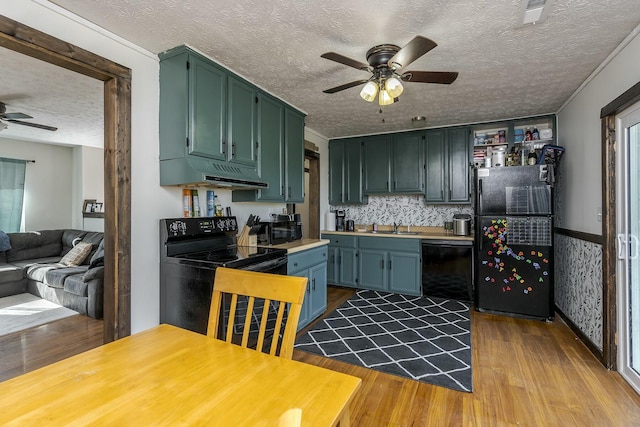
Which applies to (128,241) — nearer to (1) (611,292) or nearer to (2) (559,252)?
(1) (611,292)

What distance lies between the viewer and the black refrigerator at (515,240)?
331 centimetres

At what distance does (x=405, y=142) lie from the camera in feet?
14.8

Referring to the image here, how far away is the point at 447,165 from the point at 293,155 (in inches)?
87.8

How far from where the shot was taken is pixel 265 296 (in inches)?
48.3

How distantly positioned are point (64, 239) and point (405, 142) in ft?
19.4

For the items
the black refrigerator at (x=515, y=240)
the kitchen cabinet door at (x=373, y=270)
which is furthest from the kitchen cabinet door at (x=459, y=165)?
the kitchen cabinet door at (x=373, y=270)

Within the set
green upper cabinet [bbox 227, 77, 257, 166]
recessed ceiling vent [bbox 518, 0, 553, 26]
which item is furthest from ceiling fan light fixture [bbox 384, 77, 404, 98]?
green upper cabinet [bbox 227, 77, 257, 166]

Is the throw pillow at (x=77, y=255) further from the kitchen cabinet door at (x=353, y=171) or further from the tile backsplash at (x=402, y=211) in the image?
the kitchen cabinet door at (x=353, y=171)

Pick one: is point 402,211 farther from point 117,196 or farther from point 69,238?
point 69,238

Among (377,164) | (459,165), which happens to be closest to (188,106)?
(377,164)

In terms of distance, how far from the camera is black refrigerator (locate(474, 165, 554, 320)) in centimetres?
331

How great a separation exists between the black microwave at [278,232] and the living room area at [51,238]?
1926 mm

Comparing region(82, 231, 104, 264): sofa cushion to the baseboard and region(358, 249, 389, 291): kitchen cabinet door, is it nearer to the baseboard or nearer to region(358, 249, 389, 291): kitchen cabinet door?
region(358, 249, 389, 291): kitchen cabinet door

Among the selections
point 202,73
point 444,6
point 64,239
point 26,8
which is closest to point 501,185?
point 444,6
